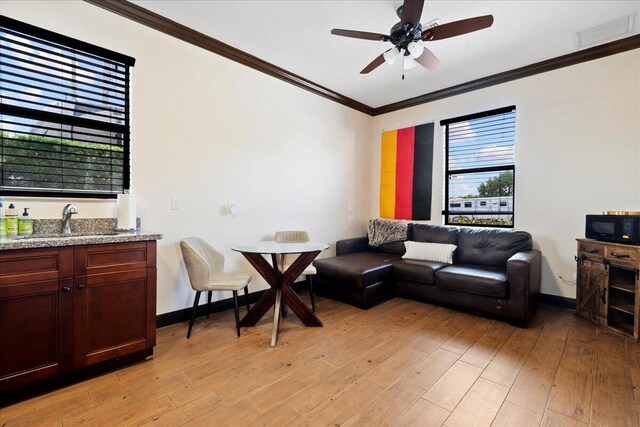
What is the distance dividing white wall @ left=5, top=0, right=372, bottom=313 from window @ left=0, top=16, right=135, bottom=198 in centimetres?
10

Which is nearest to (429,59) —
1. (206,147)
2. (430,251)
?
(430,251)

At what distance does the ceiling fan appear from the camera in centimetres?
211

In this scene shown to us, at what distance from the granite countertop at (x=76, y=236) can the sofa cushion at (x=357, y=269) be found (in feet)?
6.59

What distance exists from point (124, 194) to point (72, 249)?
65cm

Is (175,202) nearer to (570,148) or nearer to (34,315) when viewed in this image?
(34,315)

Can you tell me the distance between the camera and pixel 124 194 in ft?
7.79

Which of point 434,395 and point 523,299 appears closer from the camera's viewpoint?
point 434,395

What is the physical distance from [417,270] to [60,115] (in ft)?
12.1

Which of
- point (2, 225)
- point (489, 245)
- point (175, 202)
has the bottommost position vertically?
point (489, 245)

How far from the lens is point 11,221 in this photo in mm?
1940

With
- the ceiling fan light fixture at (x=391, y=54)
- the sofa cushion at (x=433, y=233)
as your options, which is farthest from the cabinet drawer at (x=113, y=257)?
the sofa cushion at (x=433, y=233)

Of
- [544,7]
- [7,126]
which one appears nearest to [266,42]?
[7,126]

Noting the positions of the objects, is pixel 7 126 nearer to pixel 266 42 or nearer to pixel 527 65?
pixel 266 42

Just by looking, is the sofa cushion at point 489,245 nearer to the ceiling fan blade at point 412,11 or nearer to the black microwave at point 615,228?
the black microwave at point 615,228
